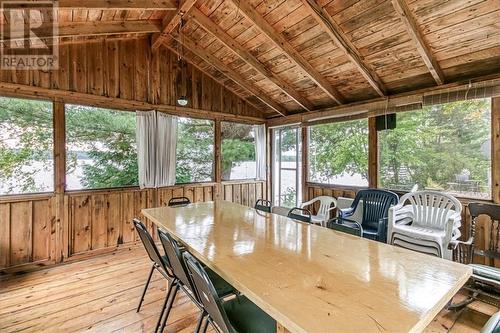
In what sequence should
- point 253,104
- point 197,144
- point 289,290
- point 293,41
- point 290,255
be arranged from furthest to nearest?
point 253,104 → point 197,144 → point 293,41 → point 290,255 → point 289,290

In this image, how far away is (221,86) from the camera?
4.99 m

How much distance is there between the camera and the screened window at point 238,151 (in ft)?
16.8

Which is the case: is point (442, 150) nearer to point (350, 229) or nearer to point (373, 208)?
point (373, 208)

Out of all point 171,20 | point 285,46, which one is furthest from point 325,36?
point 171,20

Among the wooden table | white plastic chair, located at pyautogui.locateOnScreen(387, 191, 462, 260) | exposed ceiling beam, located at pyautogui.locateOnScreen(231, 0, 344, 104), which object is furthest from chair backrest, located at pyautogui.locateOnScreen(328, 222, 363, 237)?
exposed ceiling beam, located at pyautogui.locateOnScreen(231, 0, 344, 104)

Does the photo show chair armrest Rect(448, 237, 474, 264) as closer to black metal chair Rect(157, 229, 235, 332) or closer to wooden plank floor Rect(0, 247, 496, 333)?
wooden plank floor Rect(0, 247, 496, 333)

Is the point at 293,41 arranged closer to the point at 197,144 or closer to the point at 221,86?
the point at 221,86

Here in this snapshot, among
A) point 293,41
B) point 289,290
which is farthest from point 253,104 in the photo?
point 289,290

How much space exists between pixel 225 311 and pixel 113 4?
3.14 meters

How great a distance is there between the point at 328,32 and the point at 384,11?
561mm

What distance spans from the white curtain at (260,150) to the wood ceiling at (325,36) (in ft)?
4.70

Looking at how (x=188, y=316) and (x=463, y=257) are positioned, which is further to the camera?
(x=463, y=257)

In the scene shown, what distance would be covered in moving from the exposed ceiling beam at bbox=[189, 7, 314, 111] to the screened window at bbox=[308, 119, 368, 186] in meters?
0.80

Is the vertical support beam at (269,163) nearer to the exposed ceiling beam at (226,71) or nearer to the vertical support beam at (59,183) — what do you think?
the exposed ceiling beam at (226,71)
